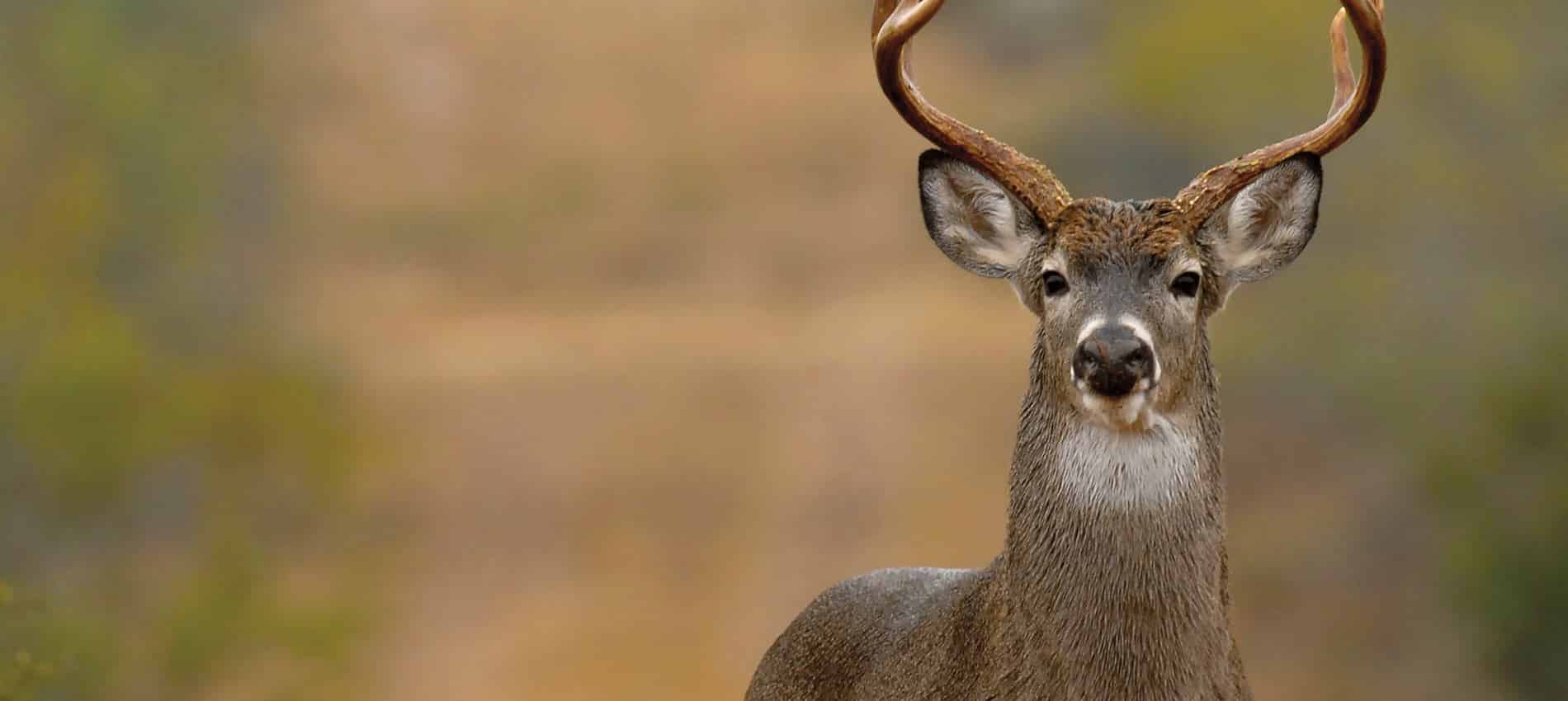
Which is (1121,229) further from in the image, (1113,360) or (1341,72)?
(1341,72)

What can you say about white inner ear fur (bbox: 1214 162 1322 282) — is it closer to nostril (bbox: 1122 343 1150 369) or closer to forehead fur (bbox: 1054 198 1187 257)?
forehead fur (bbox: 1054 198 1187 257)

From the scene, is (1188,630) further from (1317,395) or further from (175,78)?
(175,78)

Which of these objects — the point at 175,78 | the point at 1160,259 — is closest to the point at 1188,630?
the point at 1160,259

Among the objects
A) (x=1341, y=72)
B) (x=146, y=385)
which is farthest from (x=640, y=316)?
(x=1341, y=72)

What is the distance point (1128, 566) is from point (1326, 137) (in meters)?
1.17

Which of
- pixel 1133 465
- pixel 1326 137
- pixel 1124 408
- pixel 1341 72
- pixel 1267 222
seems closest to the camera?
pixel 1124 408

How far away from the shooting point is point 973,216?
587 cm

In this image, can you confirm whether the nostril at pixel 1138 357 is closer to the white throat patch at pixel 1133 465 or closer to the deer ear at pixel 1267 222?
the white throat patch at pixel 1133 465

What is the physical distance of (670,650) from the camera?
712 inches

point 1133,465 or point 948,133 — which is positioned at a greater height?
point 948,133

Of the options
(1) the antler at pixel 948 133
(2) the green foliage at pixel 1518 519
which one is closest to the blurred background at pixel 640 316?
(2) the green foliage at pixel 1518 519

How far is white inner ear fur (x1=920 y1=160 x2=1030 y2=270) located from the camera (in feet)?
19.1

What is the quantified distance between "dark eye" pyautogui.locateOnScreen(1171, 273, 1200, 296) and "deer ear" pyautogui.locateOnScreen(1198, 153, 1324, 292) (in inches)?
4.3

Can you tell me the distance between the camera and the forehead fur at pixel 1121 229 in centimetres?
549
